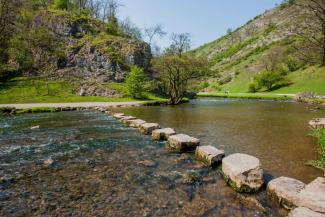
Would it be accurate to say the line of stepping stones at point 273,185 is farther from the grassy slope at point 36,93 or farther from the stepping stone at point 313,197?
the grassy slope at point 36,93

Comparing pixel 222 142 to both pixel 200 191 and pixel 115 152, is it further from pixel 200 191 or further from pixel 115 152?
pixel 200 191

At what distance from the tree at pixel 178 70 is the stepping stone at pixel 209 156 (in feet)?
125

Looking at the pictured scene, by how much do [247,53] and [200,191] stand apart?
15881 cm

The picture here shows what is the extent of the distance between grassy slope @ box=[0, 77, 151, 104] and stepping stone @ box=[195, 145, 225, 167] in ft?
151

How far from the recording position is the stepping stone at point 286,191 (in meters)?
6.61

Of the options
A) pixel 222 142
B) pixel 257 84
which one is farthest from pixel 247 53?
pixel 222 142

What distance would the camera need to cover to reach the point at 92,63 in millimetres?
70938

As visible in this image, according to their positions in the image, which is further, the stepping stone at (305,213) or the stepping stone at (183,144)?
the stepping stone at (183,144)

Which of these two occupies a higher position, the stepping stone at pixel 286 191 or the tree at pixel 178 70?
the tree at pixel 178 70

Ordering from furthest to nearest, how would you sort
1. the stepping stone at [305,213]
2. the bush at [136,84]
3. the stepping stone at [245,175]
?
the bush at [136,84]
the stepping stone at [245,175]
the stepping stone at [305,213]

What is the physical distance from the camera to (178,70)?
162 feet

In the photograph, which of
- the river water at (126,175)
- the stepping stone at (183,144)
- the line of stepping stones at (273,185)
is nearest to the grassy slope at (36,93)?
the river water at (126,175)

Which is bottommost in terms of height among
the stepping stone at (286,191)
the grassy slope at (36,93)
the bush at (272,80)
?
the stepping stone at (286,191)

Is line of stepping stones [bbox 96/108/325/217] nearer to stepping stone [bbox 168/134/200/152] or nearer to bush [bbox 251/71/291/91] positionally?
stepping stone [bbox 168/134/200/152]
